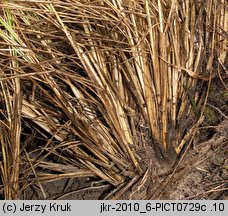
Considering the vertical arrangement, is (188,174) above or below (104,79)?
below

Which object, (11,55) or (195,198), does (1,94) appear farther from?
(195,198)

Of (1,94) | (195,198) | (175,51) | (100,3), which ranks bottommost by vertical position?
(195,198)

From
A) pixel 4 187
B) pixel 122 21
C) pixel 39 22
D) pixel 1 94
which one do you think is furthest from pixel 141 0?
pixel 4 187

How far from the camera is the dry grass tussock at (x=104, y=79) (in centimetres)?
113

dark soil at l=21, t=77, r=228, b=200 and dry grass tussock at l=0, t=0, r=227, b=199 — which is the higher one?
dry grass tussock at l=0, t=0, r=227, b=199

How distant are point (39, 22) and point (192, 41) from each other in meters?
0.40

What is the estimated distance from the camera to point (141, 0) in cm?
117

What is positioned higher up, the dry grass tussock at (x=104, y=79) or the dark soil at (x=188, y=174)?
the dry grass tussock at (x=104, y=79)

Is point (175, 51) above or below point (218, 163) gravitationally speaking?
above

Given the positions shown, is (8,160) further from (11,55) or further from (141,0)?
(141,0)

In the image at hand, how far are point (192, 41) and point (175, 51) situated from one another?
0.07 meters

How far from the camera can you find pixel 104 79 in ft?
3.71

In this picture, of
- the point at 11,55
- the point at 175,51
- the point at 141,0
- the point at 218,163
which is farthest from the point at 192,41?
the point at 11,55

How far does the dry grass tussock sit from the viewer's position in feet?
3.70
